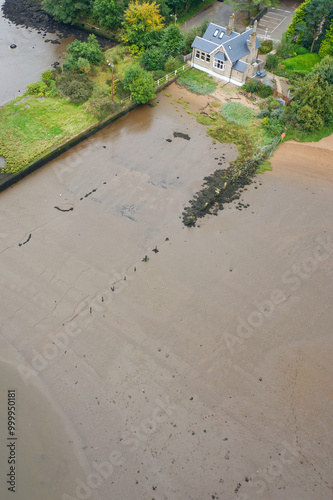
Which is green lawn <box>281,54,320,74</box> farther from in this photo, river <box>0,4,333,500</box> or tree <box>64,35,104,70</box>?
tree <box>64,35,104,70</box>

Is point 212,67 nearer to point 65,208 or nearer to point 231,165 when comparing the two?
point 231,165

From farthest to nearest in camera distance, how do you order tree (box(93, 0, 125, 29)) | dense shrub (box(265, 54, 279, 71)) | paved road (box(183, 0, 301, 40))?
paved road (box(183, 0, 301, 40)), tree (box(93, 0, 125, 29)), dense shrub (box(265, 54, 279, 71))

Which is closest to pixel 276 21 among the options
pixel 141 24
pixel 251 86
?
pixel 251 86

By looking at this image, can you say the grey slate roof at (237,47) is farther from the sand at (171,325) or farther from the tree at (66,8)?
the tree at (66,8)

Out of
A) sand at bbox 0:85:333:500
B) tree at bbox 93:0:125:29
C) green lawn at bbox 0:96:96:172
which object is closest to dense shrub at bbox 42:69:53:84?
green lawn at bbox 0:96:96:172

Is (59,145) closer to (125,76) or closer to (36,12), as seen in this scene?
(125,76)

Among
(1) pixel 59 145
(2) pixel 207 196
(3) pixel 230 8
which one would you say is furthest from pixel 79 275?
(3) pixel 230 8

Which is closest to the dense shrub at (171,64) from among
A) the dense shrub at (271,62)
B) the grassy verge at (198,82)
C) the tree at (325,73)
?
the grassy verge at (198,82)

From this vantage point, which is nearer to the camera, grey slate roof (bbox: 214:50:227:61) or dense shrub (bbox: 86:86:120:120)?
dense shrub (bbox: 86:86:120:120)
